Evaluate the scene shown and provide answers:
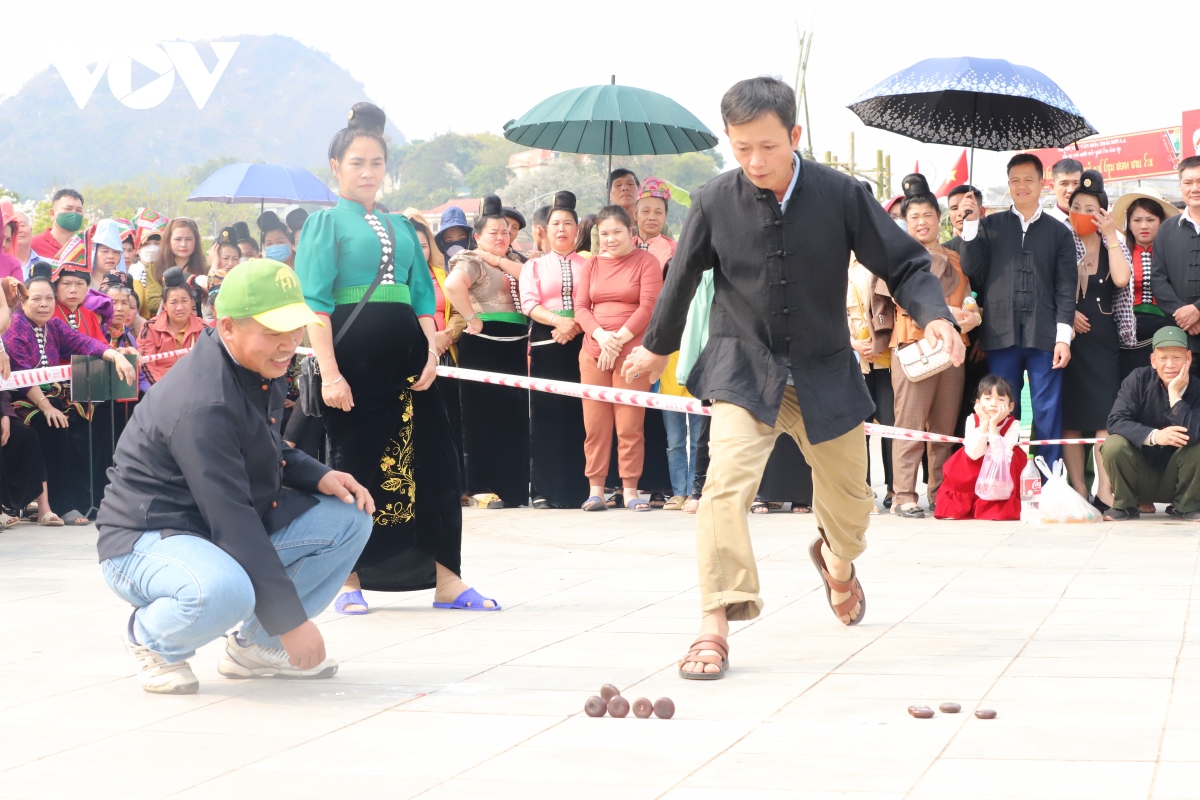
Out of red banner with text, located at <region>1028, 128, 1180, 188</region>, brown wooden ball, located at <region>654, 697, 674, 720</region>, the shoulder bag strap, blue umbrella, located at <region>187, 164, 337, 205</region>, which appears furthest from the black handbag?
red banner with text, located at <region>1028, 128, 1180, 188</region>

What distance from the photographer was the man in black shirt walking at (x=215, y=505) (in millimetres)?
4473

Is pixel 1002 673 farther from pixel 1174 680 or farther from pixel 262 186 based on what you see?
pixel 262 186

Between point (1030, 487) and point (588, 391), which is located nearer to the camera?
point (1030, 487)

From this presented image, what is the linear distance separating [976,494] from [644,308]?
256 centimetres

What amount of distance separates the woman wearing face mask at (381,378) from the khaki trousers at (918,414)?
439cm

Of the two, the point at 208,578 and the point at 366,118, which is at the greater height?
the point at 366,118

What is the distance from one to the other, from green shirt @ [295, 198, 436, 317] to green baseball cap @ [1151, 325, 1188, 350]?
5.25 meters

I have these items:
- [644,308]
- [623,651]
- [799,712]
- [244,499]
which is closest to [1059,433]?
[644,308]

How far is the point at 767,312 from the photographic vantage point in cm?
513

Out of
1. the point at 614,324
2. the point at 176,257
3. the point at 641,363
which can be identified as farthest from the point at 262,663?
the point at 176,257

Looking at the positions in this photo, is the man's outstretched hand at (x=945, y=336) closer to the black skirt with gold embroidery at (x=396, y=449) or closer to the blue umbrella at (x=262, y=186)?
the black skirt with gold embroidery at (x=396, y=449)

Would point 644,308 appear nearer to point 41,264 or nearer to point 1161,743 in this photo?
point 41,264

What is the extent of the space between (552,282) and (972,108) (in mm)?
3334

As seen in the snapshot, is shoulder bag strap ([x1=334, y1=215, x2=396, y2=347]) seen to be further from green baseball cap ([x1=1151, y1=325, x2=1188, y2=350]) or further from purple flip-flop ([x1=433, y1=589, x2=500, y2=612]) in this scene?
green baseball cap ([x1=1151, y1=325, x2=1188, y2=350])
